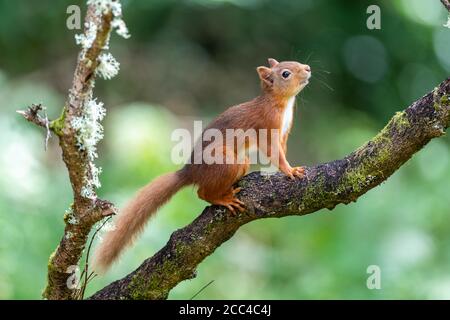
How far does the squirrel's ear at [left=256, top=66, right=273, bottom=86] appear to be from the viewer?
307 cm

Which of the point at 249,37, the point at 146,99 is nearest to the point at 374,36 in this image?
the point at 249,37

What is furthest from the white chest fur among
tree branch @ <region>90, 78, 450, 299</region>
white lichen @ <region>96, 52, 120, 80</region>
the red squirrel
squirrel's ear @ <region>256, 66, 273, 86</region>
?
white lichen @ <region>96, 52, 120, 80</region>

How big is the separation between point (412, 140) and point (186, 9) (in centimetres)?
493

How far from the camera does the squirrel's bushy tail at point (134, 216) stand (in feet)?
8.64

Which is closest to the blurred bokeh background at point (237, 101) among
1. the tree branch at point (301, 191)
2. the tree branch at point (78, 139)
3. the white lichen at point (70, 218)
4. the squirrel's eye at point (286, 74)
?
the squirrel's eye at point (286, 74)

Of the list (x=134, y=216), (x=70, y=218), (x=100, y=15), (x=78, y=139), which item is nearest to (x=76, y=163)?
(x=78, y=139)

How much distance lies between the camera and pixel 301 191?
2.34 metres

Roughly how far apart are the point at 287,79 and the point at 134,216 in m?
0.87

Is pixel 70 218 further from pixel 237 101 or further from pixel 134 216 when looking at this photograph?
pixel 237 101

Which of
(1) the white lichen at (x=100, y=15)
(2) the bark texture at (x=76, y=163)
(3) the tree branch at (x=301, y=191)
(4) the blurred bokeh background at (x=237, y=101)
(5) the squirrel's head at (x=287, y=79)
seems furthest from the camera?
(4) the blurred bokeh background at (x=237, y=101)

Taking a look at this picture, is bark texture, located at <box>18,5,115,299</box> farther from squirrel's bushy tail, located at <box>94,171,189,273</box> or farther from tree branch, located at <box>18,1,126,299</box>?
squirrel's bushy tail, located at <box>94,171,189,273</box>

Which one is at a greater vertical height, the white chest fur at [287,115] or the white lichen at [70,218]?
the white chest fur at [287,115]

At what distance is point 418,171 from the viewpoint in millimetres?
5137

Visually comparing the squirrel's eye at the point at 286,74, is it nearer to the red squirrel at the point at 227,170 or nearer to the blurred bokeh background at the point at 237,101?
the red squirrel at the point at 227,170
